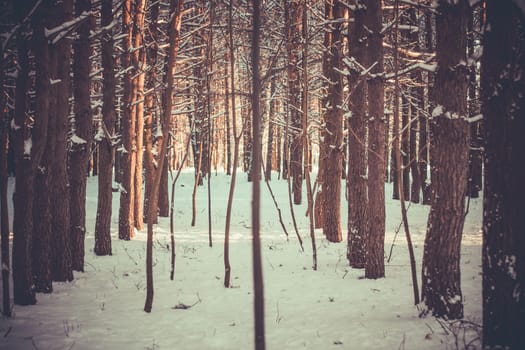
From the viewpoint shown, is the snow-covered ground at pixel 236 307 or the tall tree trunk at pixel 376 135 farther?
the tall tree trunk at pixel 376 135

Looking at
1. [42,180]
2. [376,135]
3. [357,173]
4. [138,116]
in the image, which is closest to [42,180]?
[42,180]

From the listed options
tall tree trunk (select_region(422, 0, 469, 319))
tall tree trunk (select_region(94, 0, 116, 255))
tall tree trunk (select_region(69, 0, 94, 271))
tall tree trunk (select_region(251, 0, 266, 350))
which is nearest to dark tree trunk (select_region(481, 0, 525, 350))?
tall tree trunk (select_region(422, 0, 469, 319))

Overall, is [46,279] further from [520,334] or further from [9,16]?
[520,334]

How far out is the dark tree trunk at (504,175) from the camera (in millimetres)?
3309

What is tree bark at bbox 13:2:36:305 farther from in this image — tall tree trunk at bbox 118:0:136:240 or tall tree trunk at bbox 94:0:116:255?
tall tree trunk at bbox 118:0:136:240

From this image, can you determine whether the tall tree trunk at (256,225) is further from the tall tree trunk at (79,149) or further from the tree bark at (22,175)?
the tall tree trunk at (79,149)

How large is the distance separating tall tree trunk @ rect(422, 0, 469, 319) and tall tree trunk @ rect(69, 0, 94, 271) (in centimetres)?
713

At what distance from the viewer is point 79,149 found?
762 cm

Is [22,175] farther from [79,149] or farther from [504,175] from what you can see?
[504,175]

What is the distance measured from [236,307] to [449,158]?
412cm

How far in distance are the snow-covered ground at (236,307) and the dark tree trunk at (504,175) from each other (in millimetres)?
613

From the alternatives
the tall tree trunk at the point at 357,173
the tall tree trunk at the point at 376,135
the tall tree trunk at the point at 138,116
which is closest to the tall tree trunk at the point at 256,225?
the tall tree trunk at the point at 376,135

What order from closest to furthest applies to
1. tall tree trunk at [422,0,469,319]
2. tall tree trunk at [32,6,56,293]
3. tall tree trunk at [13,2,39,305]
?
tall tree trunk at [422,0,469,319] → tall tree trunk at [13,2,39,305] → tall tree trunk at [32,6,56,293]

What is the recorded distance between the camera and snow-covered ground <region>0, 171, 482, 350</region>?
4336 millimetres
